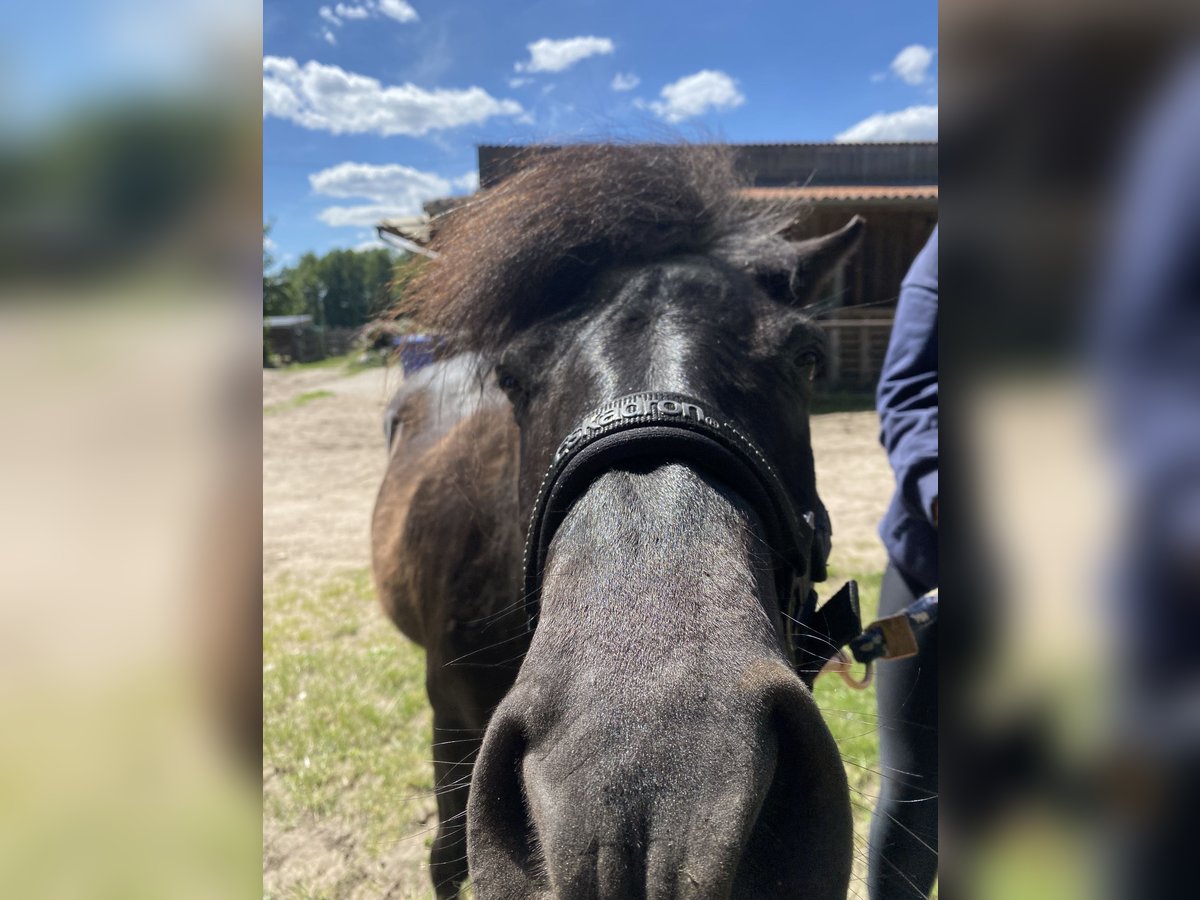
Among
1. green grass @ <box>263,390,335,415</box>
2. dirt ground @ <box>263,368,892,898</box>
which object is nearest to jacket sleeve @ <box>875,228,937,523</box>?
dirt ground @ <box>263,368,892,898</box>

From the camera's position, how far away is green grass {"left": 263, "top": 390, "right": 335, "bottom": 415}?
56.1 ft

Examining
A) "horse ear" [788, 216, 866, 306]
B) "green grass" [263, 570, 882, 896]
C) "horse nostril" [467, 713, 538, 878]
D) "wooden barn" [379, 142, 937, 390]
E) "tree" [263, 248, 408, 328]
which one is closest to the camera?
"horse nostril" [467, 713, 538, 878]

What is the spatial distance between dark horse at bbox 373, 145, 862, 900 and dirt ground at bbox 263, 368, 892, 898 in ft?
2.27

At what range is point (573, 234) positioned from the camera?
6.50 ft

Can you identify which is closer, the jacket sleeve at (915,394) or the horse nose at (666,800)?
the horse nose at (666,800)

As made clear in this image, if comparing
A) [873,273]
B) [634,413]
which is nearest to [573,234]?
[634,413]

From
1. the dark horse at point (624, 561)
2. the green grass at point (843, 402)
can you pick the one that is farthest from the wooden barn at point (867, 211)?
the dark horse at point (624, 561)

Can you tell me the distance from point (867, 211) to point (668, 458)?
14475 millimetres

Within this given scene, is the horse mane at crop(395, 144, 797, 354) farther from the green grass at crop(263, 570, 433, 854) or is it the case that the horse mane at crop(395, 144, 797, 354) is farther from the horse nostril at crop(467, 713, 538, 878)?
the green grass at crop(263, 570, 433, 854)

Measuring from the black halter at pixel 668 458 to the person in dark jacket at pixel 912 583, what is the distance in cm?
92

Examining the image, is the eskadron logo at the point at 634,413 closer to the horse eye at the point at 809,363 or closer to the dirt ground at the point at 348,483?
the horse eye at the point at 809,363

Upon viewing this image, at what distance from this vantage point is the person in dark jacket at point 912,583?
2346 mm

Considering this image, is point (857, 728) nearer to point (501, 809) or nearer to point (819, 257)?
point (819, 257)

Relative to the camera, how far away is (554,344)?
1855 millimetres
